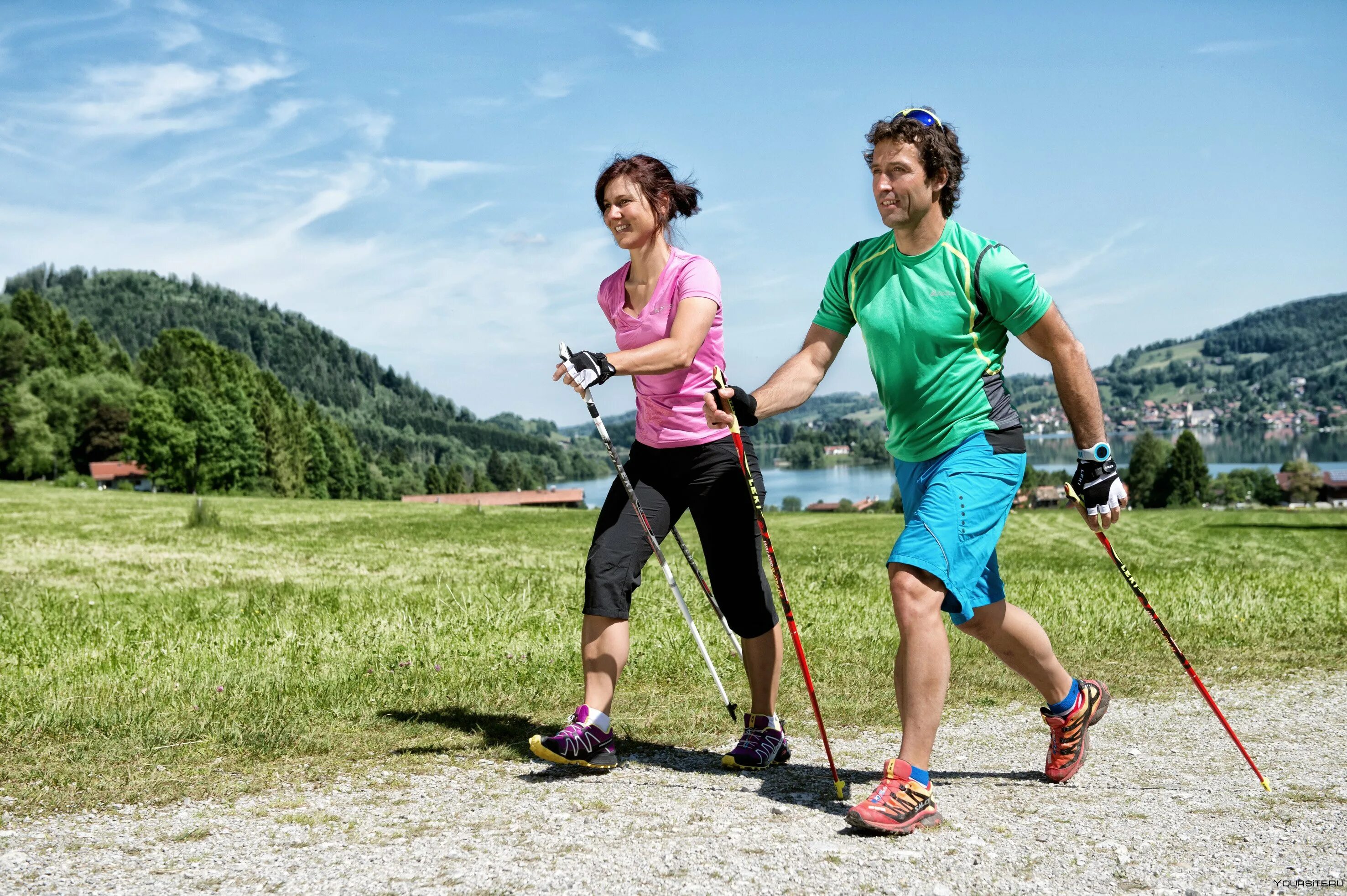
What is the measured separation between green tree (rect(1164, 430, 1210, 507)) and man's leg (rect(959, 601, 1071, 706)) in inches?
3892

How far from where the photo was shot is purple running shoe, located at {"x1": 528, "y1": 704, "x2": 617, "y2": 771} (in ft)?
15.9

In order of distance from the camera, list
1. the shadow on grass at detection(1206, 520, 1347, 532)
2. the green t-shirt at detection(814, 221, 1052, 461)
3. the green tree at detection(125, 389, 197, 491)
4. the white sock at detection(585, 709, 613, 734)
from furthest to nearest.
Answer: the green tree at detection(125, 389, 197, 491)
the shadow on grass at detection(1206, 520, 1347, 532)
the white sock at detection(585, 709, 613, 734)
the green t-shirt at detection(814, 221, 1052, 461)

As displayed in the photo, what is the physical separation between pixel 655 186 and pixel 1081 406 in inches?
82.2

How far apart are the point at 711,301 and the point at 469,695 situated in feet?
9.35

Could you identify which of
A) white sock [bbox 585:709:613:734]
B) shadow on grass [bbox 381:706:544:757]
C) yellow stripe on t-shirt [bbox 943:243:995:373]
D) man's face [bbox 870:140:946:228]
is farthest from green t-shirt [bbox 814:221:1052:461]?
shadow on grass [bbox 381:706:544:757]

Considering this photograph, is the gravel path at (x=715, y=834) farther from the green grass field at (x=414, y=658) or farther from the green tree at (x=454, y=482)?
the green tree at (x=454, y=482)

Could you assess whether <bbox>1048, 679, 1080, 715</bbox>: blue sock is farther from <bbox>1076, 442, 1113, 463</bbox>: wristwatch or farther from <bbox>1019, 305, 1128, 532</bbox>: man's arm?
<bbox>1076, 442, 1113, 463</bbox>: wristwatch

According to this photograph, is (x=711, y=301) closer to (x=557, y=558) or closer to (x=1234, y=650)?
(x=1234, y=650)

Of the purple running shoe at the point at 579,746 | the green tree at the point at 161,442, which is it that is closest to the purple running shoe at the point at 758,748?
the purple running shoe at the point at 579,746

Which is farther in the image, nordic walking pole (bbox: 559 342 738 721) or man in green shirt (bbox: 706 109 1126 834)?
nordic walking pole (bbox: 559 342 738 721)

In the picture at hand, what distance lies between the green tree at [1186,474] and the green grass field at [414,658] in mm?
86424

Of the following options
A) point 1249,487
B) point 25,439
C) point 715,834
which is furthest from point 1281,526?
point 1249,487

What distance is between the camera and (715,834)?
4012 millimetres

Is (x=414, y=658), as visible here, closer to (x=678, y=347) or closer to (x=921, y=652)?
(x=678, y=347)
